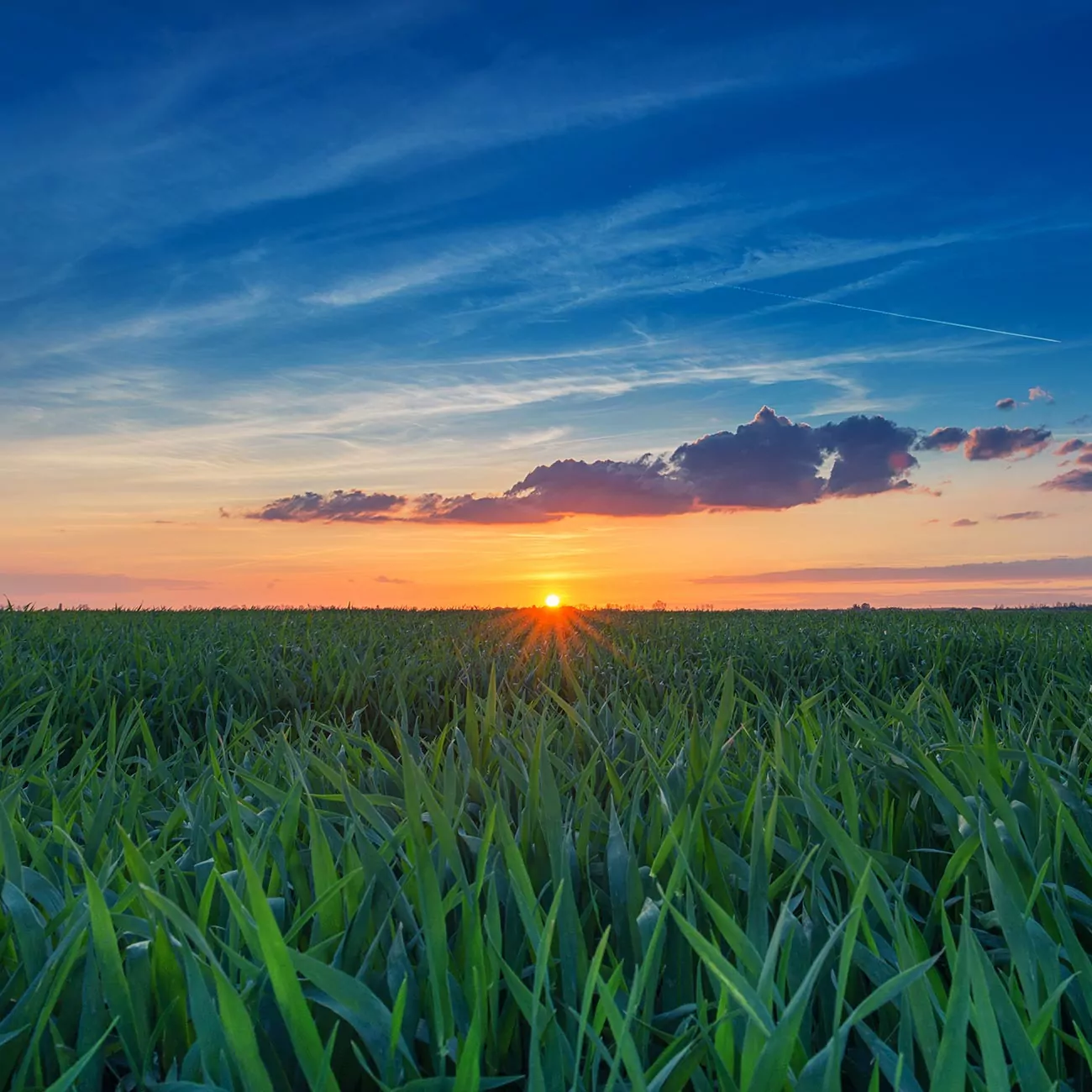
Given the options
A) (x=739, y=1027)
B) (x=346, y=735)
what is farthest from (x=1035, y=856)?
(x=346, y=735)

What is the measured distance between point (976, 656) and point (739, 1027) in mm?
7393

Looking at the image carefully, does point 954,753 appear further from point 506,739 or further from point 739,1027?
point 739,1027

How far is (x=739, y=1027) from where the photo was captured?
1.17m

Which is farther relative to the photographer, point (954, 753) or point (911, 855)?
point (954, 753)

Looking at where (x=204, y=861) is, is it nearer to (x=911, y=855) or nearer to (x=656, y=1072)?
(x=656, y=1072)

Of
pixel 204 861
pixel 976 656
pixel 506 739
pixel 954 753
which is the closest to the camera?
pixel 204 861

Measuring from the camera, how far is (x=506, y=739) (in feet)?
8.34

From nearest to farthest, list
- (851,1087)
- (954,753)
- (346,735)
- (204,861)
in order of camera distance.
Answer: (851,1087)
(204,861)
(954,753)
(346,735)

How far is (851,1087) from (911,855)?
763mm

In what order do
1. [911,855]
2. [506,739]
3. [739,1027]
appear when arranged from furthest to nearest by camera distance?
[506,739] < [911,855] < [739,1027]

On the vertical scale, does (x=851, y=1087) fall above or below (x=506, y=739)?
below

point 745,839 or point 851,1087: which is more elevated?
point 745,839

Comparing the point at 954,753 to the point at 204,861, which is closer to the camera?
the point at 204,861

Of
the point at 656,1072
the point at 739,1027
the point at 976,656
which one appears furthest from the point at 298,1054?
the point at 976,656
